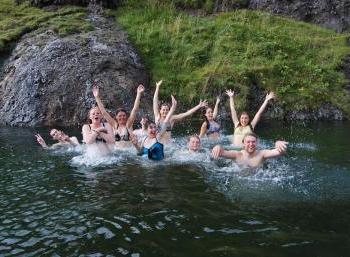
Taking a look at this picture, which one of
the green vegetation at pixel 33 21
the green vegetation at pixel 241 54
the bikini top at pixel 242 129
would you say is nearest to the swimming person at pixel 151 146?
the bikini top at pixel 242 129

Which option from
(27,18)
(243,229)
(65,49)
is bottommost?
(243,229)

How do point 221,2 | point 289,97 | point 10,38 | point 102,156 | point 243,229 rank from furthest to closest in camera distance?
point 221,2, point 10,38, point 289,97, point 102,156, point 243,229

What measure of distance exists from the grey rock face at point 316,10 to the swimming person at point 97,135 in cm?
2116

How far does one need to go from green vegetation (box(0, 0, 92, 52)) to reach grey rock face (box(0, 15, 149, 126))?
36.9 inches

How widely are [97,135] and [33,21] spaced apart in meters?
16.8

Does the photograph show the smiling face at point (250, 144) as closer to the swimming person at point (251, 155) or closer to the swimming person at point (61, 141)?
the swimming person at point (251, 155)

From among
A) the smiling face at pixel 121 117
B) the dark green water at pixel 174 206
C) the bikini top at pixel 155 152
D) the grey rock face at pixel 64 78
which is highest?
the grey rock face at pixel 64 78

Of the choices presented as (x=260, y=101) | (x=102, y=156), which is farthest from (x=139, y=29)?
(x=102, y=156)

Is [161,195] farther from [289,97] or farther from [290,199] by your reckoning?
[289,97]

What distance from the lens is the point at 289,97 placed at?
2339 centimetres

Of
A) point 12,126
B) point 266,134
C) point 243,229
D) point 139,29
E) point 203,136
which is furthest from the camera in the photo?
point 139,29

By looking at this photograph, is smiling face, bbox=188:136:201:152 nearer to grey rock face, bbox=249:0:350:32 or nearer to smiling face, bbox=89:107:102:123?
smiling face, bbox=89:107:102:123

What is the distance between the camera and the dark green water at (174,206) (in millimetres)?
7270

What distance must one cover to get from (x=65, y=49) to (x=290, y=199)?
1741 cm
